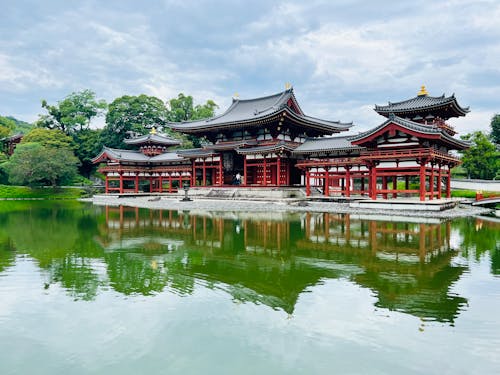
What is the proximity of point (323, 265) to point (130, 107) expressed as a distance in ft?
178

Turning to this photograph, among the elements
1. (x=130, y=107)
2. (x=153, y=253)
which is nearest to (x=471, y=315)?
(x=153, y=253)

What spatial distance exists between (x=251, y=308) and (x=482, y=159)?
41.9 m

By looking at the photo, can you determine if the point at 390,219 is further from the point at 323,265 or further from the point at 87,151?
the point at 87,151

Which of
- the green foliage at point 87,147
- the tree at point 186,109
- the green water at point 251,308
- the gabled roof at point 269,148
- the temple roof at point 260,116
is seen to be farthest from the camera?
the tree at point 186,109

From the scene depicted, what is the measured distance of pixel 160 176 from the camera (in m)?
43.3

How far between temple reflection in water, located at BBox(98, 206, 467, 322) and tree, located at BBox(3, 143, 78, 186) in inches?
1386

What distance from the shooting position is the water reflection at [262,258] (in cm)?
658

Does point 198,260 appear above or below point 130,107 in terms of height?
below

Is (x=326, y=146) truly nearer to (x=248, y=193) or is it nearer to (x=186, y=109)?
(x=248, y=193)

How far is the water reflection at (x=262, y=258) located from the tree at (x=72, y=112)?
46145 millimetres

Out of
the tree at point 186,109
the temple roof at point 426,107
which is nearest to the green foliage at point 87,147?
the tree at point 186,109

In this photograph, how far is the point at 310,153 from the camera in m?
29.6

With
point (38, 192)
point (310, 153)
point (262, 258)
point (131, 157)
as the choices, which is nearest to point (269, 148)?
point (310, 153)

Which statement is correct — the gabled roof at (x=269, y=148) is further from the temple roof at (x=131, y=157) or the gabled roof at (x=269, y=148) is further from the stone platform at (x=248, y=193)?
the temple roof at (x=131, y=157)
